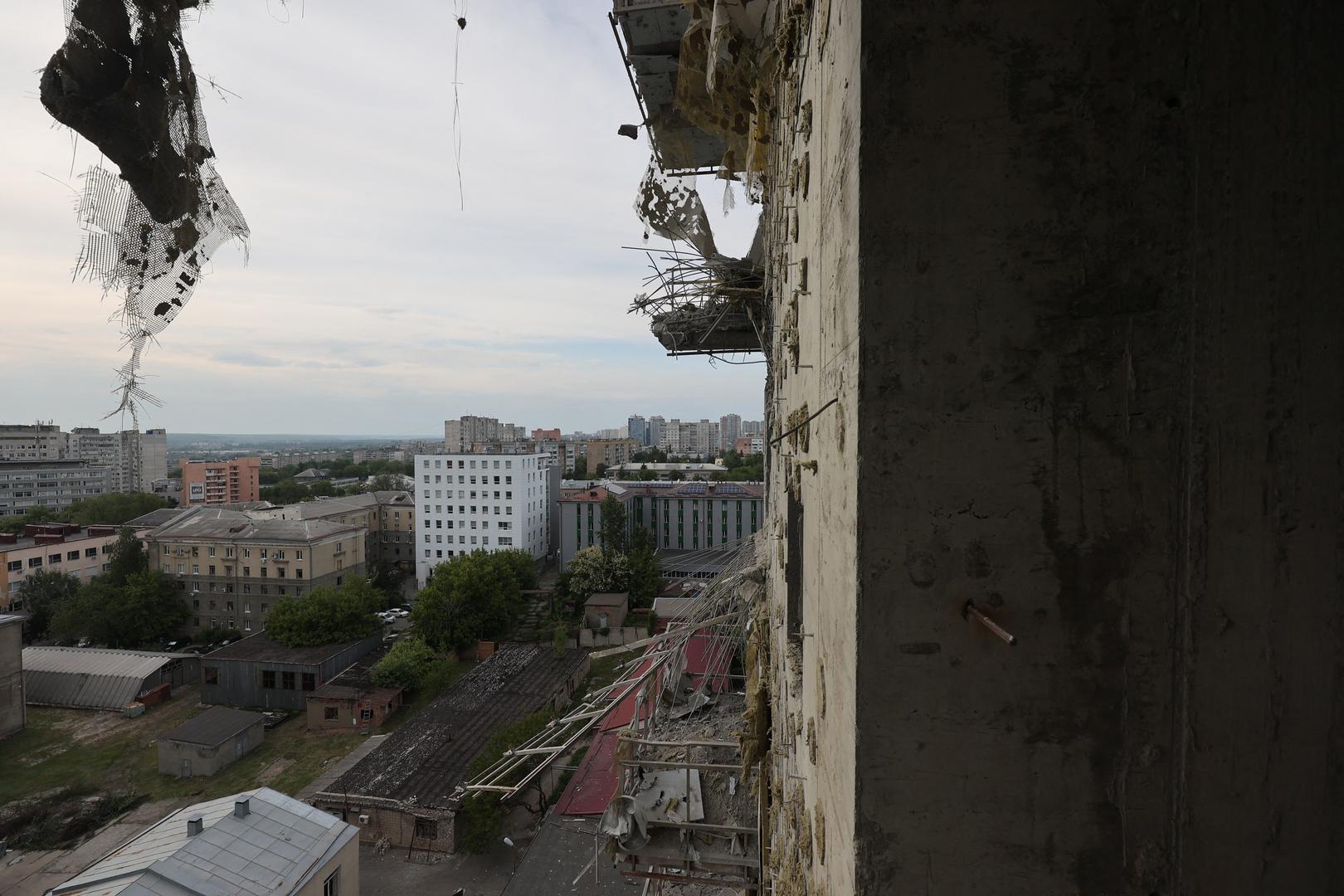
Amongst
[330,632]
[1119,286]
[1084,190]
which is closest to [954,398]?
[1119,286]

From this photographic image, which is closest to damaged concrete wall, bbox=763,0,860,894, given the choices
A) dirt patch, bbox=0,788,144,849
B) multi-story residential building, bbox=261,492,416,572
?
dirt patch, bbox=0,788,144,849

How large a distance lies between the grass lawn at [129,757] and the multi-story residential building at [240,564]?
784cm

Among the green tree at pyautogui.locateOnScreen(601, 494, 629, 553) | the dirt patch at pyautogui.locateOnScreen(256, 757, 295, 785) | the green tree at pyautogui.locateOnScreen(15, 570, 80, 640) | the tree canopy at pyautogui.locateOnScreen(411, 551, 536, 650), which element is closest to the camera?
the dirt patch at pyautogui.locateOnScreen(256, 757, 295, 785)

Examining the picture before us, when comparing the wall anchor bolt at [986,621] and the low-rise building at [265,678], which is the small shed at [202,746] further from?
the wall anchor bolt at [986,621]

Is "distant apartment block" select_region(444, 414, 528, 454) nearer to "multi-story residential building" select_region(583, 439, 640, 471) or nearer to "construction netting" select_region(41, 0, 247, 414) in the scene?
"multi-story residential building" select_region(583, 439, 640, 471)

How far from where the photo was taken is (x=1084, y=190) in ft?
4.64

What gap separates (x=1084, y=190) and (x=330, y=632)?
3080cm

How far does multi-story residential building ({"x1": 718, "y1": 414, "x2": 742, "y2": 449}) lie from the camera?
135 m

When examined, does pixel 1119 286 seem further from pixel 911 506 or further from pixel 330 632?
pixel 330 632

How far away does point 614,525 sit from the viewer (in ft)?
120

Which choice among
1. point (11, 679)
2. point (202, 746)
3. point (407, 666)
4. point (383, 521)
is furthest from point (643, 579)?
point (383, 521)

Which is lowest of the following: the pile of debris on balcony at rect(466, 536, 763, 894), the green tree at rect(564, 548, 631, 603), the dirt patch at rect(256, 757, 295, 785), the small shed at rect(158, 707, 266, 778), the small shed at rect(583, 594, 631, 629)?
the dirt patch at rect(256, 757, 295, 785)

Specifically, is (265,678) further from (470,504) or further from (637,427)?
(637,427)

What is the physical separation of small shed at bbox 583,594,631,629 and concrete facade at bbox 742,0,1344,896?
1160 inches
